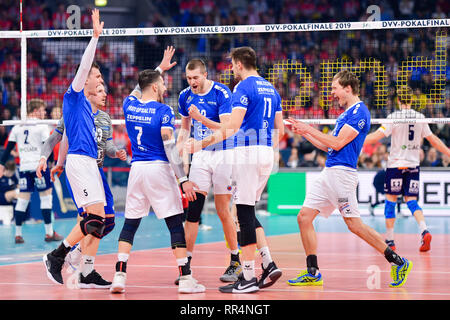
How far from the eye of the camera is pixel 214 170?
27.6 feet

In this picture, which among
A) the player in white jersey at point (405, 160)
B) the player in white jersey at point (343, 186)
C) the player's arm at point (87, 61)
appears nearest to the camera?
the player's arm at point (87, 61)

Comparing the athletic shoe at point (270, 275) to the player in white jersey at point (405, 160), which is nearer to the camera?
the athletic shoe at point (270, 275)

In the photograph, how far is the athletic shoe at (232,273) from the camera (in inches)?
325

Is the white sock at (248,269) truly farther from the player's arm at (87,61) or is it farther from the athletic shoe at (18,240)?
the athletic shoe at (18,240)

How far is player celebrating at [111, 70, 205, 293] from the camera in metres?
7.16

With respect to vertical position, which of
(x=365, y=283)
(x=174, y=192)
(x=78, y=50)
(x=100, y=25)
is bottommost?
(x=365, y=283)

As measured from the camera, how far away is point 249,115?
24.5 feet

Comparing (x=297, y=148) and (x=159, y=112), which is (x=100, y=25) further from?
(x=297, y=148)

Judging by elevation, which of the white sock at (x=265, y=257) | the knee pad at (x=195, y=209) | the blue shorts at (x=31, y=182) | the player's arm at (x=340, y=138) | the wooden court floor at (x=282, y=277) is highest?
the player's arm at (x=340, y=138)

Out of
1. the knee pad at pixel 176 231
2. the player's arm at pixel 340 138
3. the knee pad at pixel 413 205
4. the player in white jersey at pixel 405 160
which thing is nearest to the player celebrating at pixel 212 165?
the knee pad at pixel 176 231

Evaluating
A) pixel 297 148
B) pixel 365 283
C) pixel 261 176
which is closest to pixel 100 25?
pixel 261 176

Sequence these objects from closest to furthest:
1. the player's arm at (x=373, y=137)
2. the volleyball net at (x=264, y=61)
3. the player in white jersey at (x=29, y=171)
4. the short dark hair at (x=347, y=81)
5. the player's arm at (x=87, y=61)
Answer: the player's arm at (x=87, y=61)
the short dark hair at (x=347, y=81)
the player's arm at (x=373, y=137)
the player in white jersey at (x=29, y=171)
the volleyball net at (x=264, y=61)

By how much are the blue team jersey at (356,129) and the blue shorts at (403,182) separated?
4.18m
